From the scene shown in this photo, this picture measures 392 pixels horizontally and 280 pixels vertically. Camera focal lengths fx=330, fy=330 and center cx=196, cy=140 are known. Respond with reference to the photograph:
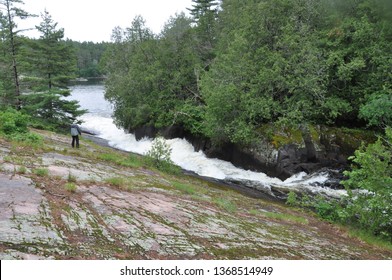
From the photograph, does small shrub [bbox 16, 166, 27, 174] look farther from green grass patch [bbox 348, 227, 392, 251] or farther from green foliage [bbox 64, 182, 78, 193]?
green grass patch [bbox 348, 227, 392, 251]

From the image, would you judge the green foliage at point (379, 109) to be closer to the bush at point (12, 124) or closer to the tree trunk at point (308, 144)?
the tree trunk at point (308, 144)

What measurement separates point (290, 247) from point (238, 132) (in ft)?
44.9

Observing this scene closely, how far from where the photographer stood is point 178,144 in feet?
96.3

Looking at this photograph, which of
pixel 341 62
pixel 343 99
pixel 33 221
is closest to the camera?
pixel 33 221

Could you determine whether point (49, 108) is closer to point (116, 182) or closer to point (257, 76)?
point (257, 76)

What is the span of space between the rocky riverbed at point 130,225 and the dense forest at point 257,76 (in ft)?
11.6

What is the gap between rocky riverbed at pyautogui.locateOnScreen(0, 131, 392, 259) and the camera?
562cm

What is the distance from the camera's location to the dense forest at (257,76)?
20047 mm

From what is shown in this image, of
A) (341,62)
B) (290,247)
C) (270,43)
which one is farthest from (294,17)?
(290,247)

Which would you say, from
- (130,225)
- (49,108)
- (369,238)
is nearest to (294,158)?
(369,238)

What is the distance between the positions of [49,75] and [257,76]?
61.9ft

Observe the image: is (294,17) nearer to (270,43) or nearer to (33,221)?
(270,43)

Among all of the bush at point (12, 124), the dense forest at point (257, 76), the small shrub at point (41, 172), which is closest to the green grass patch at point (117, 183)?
the small shrub at point (41, 172)

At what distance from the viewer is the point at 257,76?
21328 mm
